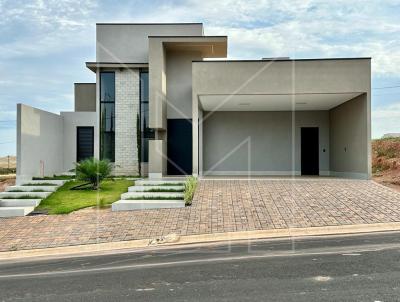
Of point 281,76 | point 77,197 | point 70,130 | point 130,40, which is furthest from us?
point 70,130

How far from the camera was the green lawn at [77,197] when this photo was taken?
15.5 metres

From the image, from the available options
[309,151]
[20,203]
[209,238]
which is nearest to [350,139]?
[309,151]

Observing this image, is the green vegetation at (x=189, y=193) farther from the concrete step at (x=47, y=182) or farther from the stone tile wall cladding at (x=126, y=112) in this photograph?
the stone tile wall cladding at (x=126, y=112)

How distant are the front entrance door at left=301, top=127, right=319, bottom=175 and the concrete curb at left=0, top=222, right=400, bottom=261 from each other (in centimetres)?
1179

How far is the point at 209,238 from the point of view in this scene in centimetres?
1162

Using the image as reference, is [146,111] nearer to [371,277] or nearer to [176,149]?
[176,149]

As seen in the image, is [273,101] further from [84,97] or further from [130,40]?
[84,97]

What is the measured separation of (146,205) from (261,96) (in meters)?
8.20

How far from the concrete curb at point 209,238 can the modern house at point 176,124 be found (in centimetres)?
886

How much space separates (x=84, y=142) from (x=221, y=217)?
45.1 feet

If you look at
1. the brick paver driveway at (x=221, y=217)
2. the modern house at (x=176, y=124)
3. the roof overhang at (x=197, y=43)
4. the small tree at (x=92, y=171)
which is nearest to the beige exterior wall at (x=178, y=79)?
the modern house at (x=176, y=124)

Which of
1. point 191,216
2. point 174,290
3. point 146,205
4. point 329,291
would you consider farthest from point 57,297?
point 146,205

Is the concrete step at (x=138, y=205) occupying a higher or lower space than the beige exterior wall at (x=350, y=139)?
lower

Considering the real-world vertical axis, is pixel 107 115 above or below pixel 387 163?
above
